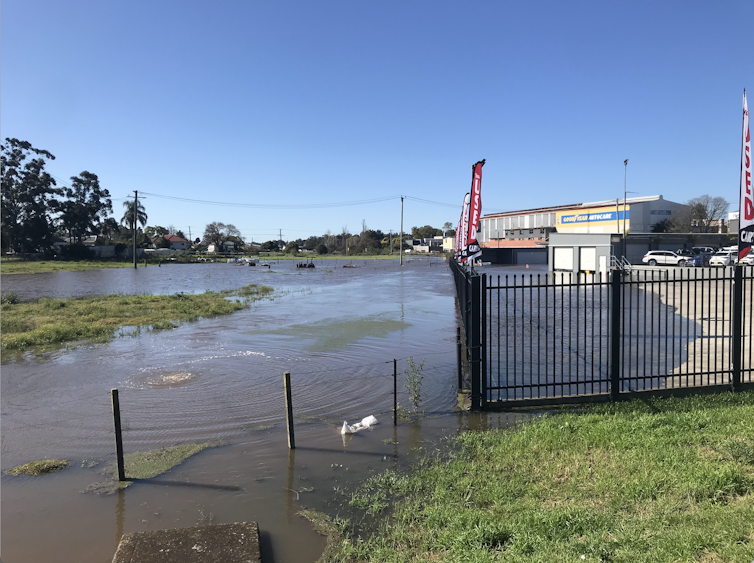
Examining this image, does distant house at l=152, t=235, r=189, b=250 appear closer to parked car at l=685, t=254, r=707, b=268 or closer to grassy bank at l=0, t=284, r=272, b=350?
grassy bank at l=0, t=284, r=272, b=350

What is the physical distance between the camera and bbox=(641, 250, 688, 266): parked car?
42625mm

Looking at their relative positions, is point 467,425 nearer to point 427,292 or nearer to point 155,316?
point 155,316

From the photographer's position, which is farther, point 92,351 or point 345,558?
point 92,351

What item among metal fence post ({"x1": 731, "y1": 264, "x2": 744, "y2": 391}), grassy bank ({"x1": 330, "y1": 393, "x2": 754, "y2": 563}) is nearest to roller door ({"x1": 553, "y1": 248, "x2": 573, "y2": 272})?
metal fence post ({"x1": 731, "y1": 264, "x2": 744, "y2": 391})

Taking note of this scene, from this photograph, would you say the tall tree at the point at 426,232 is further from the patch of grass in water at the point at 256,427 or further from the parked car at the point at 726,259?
the patch of grass in water at the point at 256,427

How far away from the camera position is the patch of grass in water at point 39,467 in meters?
6.85

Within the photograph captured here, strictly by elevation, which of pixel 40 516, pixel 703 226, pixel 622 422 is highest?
pixel 703 226

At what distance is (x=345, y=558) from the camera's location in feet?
14.6

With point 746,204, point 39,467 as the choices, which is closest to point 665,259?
point 746,204

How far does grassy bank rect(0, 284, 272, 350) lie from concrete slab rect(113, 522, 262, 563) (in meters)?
14.3

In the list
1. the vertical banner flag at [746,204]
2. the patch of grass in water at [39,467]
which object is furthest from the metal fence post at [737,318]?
the patch of grass in water at [39,467]

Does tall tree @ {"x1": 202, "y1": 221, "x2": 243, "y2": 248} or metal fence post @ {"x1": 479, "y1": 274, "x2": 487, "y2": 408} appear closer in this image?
metal fence post @ {"x1": 479, "y1": 274, "x2": 487, "y2": 408}

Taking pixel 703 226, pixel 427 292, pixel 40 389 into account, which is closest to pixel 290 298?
pixel 427 292

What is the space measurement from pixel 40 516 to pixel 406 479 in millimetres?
4051
